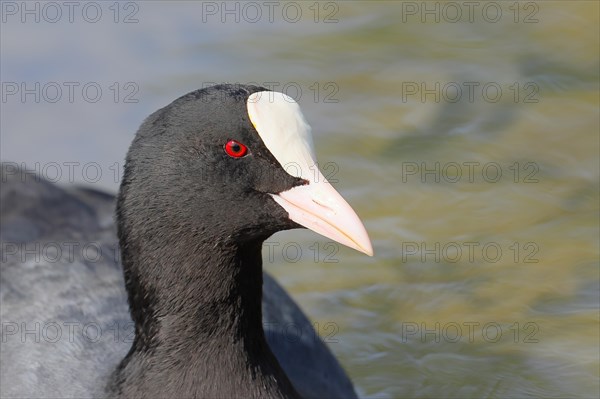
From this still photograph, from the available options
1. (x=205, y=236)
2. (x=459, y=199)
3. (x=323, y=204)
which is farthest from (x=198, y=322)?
(x=459, y=199)

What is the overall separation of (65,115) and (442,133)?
213cm

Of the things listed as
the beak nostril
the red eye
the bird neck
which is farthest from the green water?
the red eye

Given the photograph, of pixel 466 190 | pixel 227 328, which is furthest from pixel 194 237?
pixel 466 190

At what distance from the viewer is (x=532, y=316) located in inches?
198

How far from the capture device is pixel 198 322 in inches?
136

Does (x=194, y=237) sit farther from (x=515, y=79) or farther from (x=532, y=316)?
(x=515, y=79)

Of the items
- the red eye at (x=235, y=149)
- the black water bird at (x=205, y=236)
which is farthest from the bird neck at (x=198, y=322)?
the red eye at (x=235, y=149)

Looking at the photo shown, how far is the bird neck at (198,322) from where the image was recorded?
3.38m

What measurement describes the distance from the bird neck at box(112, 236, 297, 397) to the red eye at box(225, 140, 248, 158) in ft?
0.85

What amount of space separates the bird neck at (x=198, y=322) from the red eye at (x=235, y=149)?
26 cm

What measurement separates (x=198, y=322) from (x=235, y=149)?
536mm

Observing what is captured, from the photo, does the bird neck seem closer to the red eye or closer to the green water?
the red eye

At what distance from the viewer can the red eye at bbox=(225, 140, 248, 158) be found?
326 cm

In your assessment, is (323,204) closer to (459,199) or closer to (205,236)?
(205,236)
